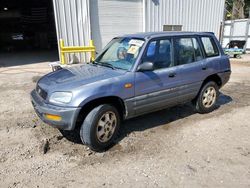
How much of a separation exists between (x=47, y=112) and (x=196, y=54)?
10.5ft

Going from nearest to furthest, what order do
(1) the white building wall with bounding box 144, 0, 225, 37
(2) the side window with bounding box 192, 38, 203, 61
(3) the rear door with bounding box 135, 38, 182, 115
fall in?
1. (3) the rear door with bounding box 135, 38, 182, 115
2. (2) the side window with bounding box 192, 38, 203, 61
3. (1) the white building wall with bounding box 144, 0, 225, 37

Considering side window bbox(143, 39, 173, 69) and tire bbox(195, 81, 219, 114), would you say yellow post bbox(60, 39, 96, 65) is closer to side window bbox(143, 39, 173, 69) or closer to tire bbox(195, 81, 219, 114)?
tire bbox(195, 81, 219, 114)

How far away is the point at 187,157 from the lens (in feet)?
12.3

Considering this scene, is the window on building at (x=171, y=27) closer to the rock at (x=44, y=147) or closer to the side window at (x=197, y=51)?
the side window at (x=197, y=51)

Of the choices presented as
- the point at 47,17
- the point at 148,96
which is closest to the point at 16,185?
the point at 148,96

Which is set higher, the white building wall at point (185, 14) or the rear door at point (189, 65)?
the white building wall at point (185, 14)

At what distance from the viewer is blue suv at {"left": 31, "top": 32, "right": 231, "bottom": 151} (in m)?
3.62

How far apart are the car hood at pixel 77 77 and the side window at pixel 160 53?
0.65 m

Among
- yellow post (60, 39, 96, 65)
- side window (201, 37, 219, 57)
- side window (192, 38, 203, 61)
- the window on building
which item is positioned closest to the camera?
side window (192, 38, 203, 61)

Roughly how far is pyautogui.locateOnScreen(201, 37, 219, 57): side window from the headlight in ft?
10.6

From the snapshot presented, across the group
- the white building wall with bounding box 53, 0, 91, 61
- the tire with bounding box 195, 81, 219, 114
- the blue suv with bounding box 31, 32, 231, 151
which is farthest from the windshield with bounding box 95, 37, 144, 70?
the white building wall with bounding box 53, 0, 91, 61

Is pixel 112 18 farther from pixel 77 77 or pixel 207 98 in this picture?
pixel 77 77

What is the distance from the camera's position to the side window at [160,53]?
432cm

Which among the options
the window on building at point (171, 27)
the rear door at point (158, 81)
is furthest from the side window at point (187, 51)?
the window on building at point (171, 27)
